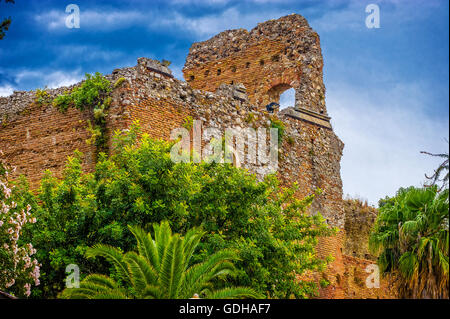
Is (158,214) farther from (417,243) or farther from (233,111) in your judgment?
(233,111)

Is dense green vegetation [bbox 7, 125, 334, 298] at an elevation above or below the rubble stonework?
below

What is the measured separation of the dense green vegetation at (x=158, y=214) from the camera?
1508 cm

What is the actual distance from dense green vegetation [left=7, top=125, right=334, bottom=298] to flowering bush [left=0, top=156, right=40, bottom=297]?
40 cm

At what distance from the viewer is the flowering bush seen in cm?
1441

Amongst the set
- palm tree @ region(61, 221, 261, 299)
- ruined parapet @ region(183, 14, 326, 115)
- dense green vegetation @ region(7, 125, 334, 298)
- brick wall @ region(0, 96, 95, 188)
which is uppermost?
ruined parapet @ region(183, 14, 326, 115)

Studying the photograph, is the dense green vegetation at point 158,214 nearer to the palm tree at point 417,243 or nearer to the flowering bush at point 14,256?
the flowering bush at point 14,256

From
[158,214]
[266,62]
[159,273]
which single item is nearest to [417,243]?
[158,214]

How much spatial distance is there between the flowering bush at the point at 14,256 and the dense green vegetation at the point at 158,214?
399 mm

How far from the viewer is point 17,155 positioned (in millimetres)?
20391

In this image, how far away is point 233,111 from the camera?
842 inches

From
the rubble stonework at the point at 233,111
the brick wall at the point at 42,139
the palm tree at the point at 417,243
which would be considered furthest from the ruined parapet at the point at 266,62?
the brick wall at the point at 42,139

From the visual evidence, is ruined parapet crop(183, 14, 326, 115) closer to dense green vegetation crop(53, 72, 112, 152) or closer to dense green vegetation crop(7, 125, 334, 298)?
dense green vegetation crop(53, 72, 112, 152)

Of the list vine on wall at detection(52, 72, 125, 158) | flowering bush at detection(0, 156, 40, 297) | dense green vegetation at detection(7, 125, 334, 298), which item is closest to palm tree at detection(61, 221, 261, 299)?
dense green vegetation at detection(7, 125, 334, 298)
